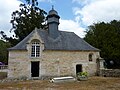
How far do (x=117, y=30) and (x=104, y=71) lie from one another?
549 inches

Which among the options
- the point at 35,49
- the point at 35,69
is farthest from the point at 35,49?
the point at 35,69

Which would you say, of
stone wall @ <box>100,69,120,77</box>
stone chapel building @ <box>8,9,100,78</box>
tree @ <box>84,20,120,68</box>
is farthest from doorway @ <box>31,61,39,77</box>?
tree @ <box>84,20,120,68</box>

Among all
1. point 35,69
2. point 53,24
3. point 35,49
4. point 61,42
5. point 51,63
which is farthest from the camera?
point 53,24

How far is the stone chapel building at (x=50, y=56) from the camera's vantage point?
23.7 meters

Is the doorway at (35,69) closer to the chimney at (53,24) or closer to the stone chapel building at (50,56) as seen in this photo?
the stone chapel building at (50,56)

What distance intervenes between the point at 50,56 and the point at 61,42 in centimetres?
264

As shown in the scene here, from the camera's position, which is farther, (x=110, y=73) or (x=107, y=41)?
(x=107, y=41)

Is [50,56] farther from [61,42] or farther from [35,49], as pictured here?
[61,42]

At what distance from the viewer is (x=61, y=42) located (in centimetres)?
2612

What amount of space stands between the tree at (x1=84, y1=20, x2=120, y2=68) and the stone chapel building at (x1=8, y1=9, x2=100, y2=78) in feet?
25.6

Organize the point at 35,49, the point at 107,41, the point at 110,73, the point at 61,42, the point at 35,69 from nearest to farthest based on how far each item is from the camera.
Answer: the point at 35,49 < the point at 35,69 < the point at 110,73 < the point at 61,42 < the point at 107,41

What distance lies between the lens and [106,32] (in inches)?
1391

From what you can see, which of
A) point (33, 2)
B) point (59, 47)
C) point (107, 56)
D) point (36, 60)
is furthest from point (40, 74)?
point (33, 2)

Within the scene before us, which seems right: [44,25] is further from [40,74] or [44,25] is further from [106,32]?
[40,74]
